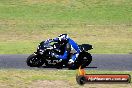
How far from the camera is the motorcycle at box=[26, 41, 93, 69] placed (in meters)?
19.8

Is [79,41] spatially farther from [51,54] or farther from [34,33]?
[51,54]

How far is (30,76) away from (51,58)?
9.50 feet

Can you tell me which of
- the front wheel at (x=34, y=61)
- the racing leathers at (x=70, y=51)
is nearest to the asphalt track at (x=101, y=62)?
the front wheel at (x=34, y=61)

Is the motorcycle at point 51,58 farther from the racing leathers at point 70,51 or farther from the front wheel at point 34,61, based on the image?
the racing leathers at point 70,51

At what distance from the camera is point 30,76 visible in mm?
17234

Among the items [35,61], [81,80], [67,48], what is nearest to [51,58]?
[35,61]

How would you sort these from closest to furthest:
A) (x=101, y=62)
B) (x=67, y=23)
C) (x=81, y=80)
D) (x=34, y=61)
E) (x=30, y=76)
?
(x=81, y=80), (x=30, y=76), (x=34, y=61), (x=101, y=62), (x=67, y=23)

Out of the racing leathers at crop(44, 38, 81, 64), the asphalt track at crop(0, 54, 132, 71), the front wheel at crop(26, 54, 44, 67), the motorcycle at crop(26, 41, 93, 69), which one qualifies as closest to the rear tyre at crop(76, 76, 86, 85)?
the motorcycle at crop(26, 41, 93, 69)

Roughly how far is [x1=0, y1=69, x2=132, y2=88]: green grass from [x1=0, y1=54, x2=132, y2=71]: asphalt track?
4.63ft

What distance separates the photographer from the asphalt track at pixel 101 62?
66.1ft

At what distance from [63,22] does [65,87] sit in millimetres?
21924

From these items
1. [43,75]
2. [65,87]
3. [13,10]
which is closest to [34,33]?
[13,10]

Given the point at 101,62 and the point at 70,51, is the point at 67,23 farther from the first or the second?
the point at 70,51

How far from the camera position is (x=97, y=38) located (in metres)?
31.5
